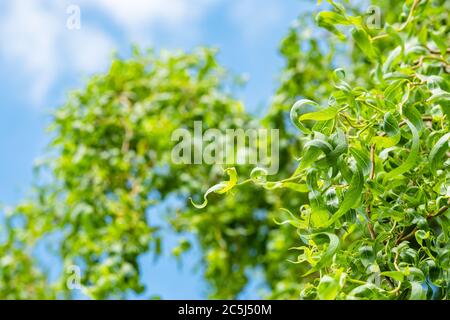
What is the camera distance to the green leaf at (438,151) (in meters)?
0.82

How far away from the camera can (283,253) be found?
102 inches

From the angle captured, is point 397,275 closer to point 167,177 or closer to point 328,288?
point 328,288

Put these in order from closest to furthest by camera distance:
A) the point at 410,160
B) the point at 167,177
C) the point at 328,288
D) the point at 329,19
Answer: the point at 328,288
the point at 410,160
the point at 329,19
the point at 167,177

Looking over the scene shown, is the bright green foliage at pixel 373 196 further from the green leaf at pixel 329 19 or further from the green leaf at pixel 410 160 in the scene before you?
the green leaf at pixel 329 19

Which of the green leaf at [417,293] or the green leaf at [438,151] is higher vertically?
the green leaf at [438,151]

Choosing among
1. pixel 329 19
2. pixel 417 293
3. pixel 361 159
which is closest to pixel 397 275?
pixel 417 293

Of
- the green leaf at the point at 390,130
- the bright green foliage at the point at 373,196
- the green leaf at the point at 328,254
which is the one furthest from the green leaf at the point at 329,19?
the green leaf at the point at 328,254

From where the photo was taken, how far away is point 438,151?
820mm

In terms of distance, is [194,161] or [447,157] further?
[194,161]

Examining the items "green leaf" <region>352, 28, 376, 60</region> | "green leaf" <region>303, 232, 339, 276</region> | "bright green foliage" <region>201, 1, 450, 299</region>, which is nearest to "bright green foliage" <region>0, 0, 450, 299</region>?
"green leaf" <region>352, 28, 376, 60</region>

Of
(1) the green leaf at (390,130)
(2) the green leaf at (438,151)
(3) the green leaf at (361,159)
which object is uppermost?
(1) the green leaf at (390,130)
